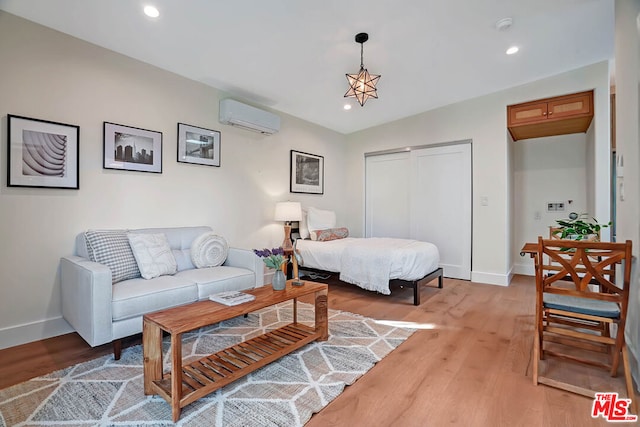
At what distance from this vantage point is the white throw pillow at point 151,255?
2.64 metres

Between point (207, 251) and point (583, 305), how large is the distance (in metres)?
3.05

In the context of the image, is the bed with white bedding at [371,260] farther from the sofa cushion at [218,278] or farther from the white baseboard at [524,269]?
the white baseboard at [524,269]

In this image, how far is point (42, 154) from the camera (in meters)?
2.52

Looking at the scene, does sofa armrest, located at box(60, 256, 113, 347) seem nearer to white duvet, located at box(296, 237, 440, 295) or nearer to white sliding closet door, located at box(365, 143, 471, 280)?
white duvet, located at box(296, 237, 440, 295)

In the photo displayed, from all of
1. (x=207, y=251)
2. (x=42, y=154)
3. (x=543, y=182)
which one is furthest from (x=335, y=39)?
(x=543, y=182)

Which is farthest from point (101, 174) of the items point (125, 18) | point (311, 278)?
point (311, 278)

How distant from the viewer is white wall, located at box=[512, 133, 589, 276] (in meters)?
4.78

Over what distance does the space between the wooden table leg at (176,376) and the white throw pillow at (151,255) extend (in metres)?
1.29

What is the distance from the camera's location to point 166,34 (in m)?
2.75

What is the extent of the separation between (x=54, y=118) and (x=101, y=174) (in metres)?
0.55

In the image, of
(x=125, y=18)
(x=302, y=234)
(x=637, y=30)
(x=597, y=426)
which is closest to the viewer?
(x=597, y=426)

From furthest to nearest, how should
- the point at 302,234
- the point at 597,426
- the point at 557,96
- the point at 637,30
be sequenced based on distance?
the point at 302,234 → the point at 557,96 → the point at 637,30 → the point at 597,426

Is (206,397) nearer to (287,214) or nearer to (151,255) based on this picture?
(151,255)

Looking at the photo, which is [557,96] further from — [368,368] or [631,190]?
[368,368]
